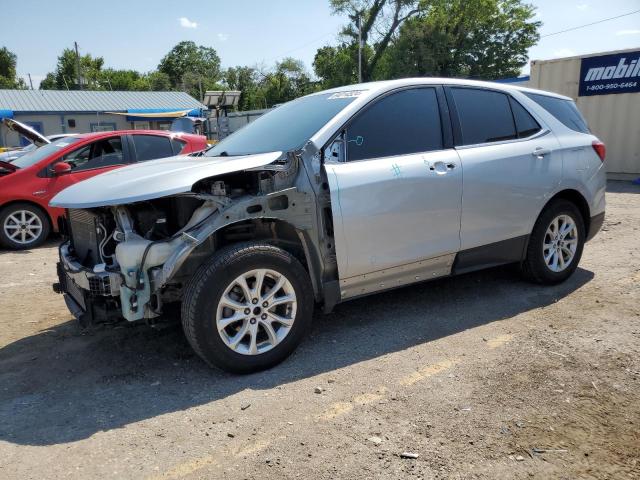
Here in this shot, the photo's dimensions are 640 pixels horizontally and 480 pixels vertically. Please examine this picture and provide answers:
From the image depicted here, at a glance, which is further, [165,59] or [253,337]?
[165,59]

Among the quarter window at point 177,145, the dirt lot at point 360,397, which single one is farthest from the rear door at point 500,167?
the quarter window at point 177,145

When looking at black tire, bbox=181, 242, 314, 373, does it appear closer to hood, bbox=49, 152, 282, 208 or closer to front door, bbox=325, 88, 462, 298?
front door, bbox=325, 88, 462, 298

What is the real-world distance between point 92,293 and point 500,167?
3232 mm

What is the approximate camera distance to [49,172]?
7539mm

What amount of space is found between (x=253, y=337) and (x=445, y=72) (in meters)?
43.4

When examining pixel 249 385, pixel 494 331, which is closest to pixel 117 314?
pixel 249 385

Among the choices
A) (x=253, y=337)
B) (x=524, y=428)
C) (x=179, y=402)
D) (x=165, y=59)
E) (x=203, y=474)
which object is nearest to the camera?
(x=203, y=474)

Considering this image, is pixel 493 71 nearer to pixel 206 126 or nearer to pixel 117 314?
pixel 206 126

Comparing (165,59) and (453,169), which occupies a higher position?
(165,59)

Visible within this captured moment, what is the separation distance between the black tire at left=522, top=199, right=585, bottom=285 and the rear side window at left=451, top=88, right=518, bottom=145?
0.81m

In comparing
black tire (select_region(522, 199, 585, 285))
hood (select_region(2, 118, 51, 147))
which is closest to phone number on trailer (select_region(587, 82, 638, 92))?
black tire (select_region(522, 199, 585, 285))

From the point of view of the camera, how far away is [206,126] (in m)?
25.8

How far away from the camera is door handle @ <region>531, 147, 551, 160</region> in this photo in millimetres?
4458

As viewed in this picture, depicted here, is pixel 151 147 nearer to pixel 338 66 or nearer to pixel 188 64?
pixel 338 66
